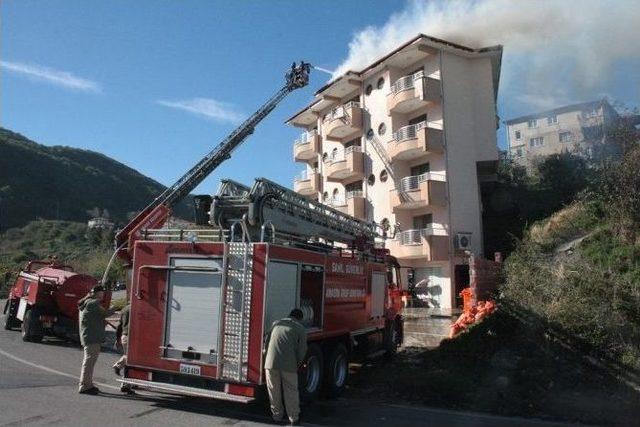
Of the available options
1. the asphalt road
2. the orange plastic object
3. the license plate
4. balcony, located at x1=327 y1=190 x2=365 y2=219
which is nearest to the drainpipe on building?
balcony, located at x1=327 y1=190 x2=365 y2=219

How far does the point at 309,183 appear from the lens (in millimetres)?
38969

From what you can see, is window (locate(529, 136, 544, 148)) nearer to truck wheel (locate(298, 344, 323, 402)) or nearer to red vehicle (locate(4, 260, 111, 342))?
red vehicle (locate(4, 260, 111, 342))

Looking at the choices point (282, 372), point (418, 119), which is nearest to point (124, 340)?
point (282, 372)

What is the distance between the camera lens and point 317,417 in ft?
26.4

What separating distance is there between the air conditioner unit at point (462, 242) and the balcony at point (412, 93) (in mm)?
7198

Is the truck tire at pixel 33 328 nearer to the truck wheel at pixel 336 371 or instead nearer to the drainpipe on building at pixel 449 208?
the truck wheel at pixel 336 371

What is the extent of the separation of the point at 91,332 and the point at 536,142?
5078 cm

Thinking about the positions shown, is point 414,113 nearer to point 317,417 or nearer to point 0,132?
point 317,417

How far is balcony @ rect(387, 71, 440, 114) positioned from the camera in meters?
28.0

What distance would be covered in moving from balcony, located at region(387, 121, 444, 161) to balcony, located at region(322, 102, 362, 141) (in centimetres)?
392

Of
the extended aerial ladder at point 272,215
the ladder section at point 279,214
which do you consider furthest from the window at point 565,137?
the extended aerial ladder at point 272,215

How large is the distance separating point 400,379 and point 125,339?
17.4 ft

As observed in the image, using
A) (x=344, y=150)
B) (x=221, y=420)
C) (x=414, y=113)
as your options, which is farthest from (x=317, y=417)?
(x=344, y=150)

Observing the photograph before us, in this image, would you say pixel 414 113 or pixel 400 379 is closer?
pixel 400 379
